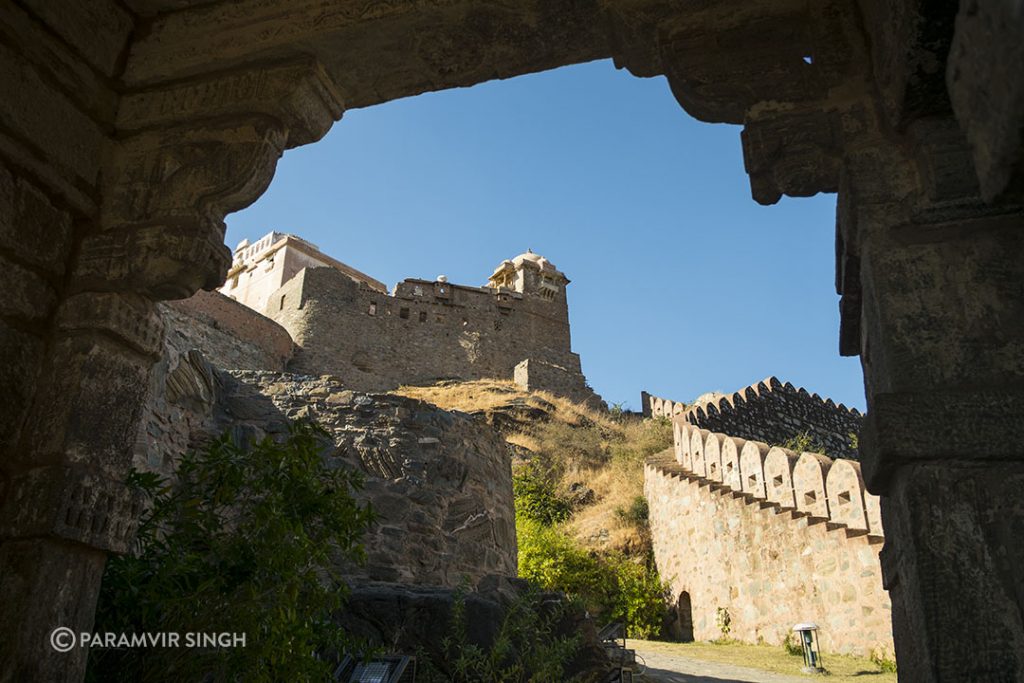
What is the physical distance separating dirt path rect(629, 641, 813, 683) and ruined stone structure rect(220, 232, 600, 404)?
21.0m

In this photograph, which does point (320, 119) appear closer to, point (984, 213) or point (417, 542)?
point (984, 213)

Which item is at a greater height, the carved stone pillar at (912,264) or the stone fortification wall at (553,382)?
the stone fortification wall at (553,382)

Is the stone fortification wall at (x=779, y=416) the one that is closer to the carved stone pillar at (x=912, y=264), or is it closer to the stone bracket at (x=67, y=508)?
the carved stone pillar at (x=912, y=264)

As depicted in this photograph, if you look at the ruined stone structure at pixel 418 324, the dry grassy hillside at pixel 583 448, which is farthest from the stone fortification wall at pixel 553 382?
the dry grassy hillside at pixel 583 448

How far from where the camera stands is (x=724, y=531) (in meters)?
12.3

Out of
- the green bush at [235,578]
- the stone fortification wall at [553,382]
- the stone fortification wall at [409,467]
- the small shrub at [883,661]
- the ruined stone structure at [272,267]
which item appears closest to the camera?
the green bush at [235,578]

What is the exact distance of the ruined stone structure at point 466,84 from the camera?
6.91 feet

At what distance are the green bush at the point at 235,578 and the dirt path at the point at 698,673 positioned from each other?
14.6 feet

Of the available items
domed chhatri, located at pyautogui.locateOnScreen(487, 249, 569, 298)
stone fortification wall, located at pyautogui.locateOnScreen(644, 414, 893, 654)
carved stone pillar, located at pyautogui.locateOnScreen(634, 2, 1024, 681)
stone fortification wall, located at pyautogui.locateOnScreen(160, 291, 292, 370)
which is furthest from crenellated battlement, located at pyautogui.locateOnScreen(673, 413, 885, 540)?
domed chhatri, located at pyautogui.locateOnScreen(487, 249, 569, 298)

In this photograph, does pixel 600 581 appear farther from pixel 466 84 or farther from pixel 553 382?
pixel 553 382

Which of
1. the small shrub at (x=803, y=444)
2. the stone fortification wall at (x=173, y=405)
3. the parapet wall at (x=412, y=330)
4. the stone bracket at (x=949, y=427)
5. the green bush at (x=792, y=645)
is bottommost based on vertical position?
the green bush at (x=792, y=645)

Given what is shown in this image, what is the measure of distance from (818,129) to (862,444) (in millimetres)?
1055

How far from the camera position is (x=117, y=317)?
3086 millimetres

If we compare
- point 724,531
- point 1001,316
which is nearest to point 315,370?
point 724,531
